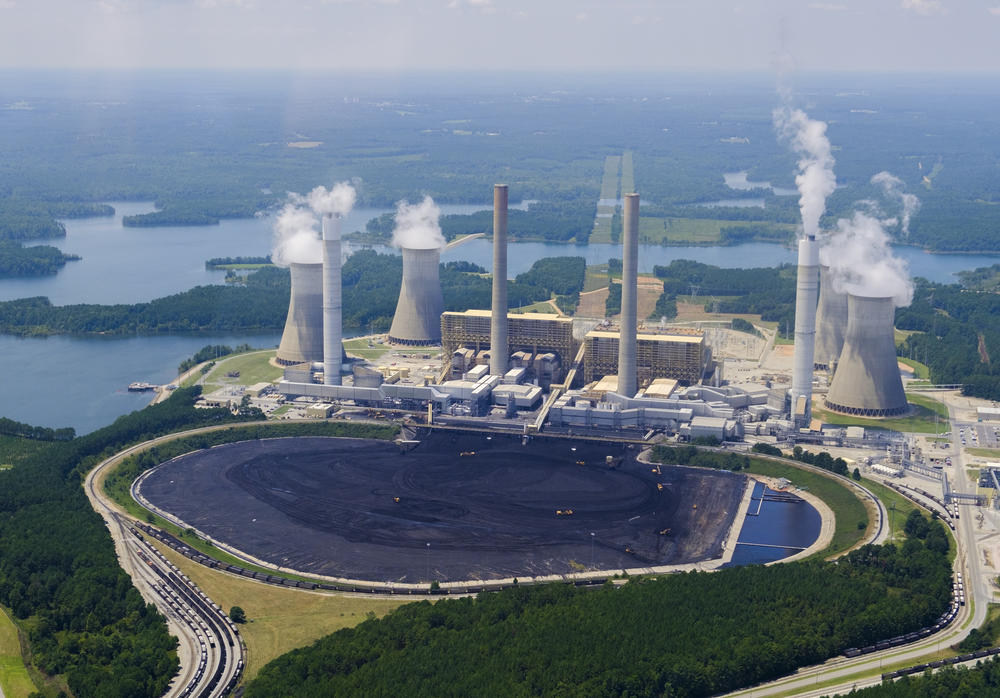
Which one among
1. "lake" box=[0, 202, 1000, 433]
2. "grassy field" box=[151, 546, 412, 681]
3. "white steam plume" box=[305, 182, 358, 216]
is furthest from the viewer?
"white steam plume" box=[305, 182, 358, 216]

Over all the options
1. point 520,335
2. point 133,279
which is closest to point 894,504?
point 520,335

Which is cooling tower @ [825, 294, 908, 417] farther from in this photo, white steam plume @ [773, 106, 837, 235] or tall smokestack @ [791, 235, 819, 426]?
white steam plume @ [773, 106, 837, 235]

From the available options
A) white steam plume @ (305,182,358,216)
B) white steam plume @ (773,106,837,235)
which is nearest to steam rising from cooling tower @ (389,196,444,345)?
white steam plume @ (305,182,358,216)

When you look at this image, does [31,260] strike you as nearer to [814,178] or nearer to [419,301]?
[419,301]

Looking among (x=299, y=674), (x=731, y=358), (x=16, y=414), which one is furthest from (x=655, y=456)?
(x=16, y=414)

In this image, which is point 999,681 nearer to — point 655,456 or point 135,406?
point 655,456
